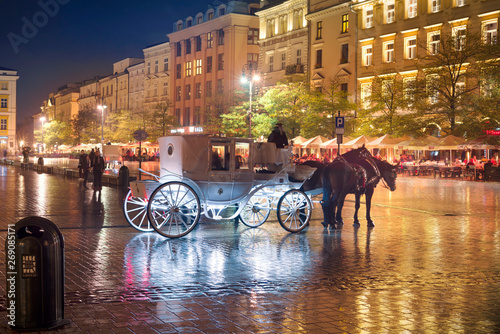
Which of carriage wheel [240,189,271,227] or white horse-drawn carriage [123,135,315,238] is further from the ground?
white horse-drawn carriage [123,135,315,238]

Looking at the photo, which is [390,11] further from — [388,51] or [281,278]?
[281,278]

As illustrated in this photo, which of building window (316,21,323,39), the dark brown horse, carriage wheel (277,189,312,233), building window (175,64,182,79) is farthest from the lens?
building window (175,64,182,79)

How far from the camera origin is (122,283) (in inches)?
311

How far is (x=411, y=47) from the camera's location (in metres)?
49.6

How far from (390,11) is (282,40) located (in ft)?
51.7

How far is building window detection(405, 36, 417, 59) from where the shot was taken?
4919cm

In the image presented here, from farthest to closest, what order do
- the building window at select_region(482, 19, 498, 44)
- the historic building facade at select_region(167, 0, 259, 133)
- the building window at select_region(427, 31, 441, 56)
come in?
the historic building facade at select_region(167, 0, 259, 133) → the building window at select_region(427, 31, 441, 56) → the building window at select_region(482, 19, 498, 44)

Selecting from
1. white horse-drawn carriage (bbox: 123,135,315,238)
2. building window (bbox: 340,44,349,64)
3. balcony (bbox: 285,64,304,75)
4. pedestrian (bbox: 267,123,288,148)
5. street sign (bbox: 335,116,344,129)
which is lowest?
white horse-drawn carriage (bbox: 123,135,315,238)

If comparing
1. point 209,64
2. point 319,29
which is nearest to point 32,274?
point 319,29

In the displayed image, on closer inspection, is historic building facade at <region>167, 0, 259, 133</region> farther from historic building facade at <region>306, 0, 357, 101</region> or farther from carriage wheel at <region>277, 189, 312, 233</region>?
carriage wheel at <region>277, 189, 312, 233</region>

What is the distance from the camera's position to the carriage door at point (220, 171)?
41.2 ft

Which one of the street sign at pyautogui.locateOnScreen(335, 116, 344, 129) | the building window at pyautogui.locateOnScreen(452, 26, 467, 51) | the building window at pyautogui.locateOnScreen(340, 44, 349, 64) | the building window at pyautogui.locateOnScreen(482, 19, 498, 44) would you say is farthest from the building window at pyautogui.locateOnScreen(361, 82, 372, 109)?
Answer: the street sign at pyautogui.locateOnScreen(335, 116, 344, 129)

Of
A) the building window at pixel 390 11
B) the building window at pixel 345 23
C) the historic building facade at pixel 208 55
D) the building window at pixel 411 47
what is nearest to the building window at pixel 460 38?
the building window at pixel 411 47

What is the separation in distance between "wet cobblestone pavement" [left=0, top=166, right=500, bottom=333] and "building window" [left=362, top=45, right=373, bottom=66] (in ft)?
131
